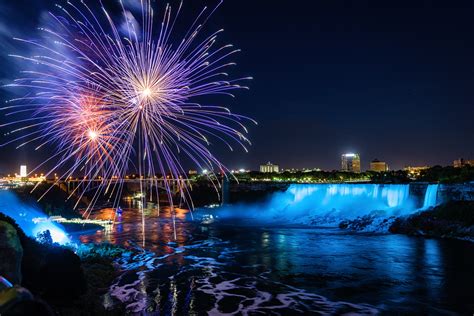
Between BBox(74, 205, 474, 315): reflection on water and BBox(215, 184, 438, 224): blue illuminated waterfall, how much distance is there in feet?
38.8

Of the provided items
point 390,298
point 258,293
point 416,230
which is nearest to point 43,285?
point 258,293

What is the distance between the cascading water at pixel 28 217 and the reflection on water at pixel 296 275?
2758 millimetres

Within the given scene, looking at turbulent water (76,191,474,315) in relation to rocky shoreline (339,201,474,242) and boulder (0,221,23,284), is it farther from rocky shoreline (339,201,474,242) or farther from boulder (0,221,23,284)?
boulder (0,221,23,284)

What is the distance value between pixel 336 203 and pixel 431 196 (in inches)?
612

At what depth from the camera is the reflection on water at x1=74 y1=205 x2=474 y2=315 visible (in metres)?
16.7

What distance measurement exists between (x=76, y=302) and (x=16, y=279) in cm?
380

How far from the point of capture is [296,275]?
21.8 metres

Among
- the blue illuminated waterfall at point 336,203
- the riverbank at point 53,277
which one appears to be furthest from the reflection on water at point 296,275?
the blue illuminated waterfall at point 336,203

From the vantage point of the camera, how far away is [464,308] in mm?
15984

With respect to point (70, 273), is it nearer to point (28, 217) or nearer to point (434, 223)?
point (28, 217)

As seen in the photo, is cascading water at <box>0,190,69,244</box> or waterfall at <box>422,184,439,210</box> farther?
waterfall at <box>422,184,439,210</box>

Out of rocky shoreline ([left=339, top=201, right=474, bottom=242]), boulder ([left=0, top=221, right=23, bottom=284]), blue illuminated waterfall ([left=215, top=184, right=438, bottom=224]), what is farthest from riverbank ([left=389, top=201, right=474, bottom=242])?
boulder ([left=0, top=221, right=23, bottom=284])

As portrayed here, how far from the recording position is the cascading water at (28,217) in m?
32.9

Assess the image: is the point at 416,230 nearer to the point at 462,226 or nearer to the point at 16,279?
the point at 462,226
